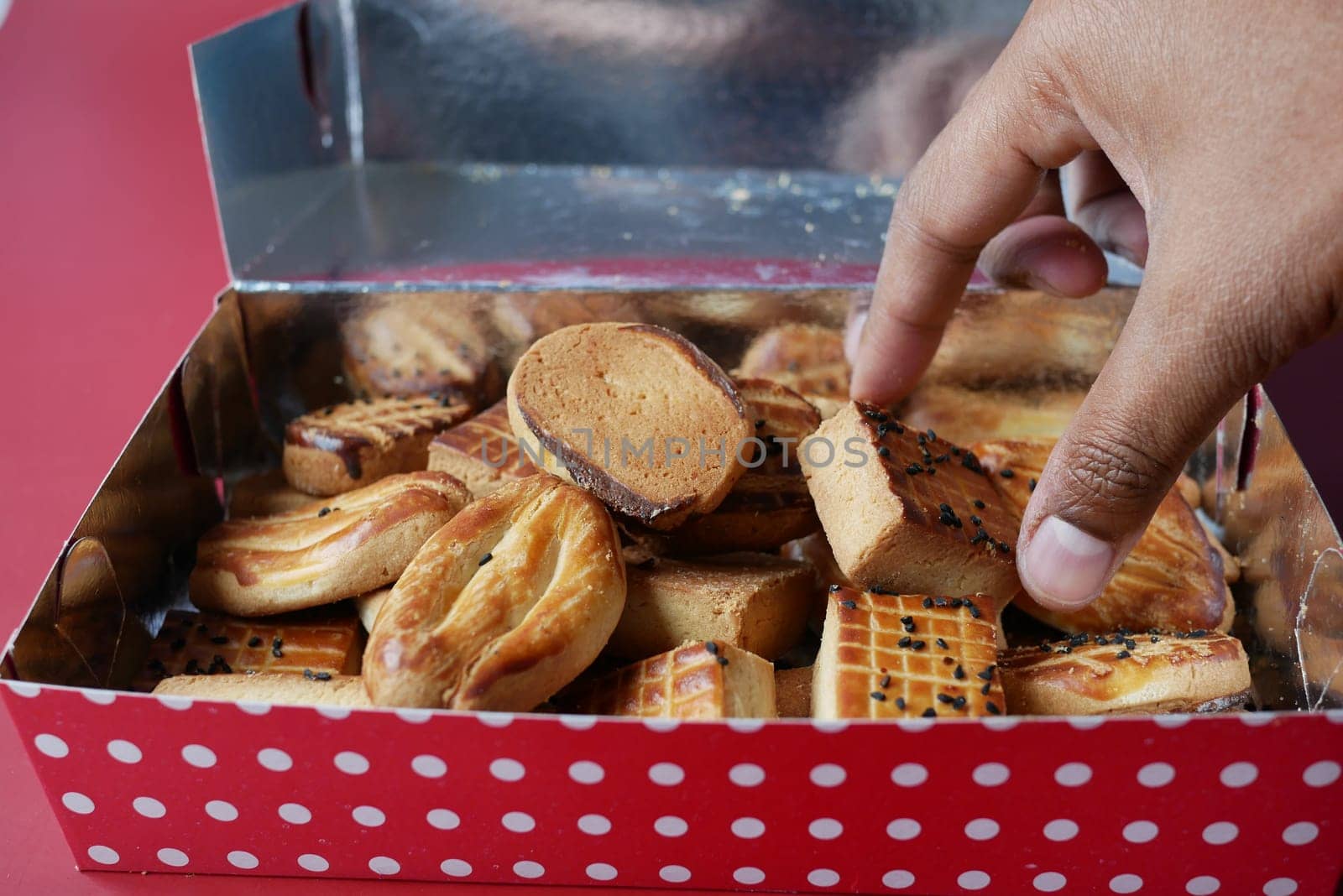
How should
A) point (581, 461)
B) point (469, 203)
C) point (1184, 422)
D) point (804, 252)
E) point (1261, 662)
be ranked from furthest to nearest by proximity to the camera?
point (469, 203) → point (804, 252) → point (1261, 662) → point (581, 461) → point (1184, 422)

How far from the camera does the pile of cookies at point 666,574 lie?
1.42m

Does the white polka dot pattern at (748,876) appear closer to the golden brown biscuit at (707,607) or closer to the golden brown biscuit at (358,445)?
the golden brown biscuit at (707,607)

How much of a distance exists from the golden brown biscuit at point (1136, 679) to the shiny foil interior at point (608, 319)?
0.16 meters

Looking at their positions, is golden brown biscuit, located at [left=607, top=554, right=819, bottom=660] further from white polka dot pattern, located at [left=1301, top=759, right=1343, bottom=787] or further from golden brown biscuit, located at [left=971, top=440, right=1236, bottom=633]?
white polka dot pattern, located at [left=1301, top=759, right=1343, bottom=787]

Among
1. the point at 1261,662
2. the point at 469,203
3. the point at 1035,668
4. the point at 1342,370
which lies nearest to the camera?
the point at 1035,668

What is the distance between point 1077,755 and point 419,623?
0.80 metres

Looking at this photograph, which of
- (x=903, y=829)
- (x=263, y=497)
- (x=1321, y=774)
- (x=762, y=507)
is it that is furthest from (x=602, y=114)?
(x=1321, y=774)

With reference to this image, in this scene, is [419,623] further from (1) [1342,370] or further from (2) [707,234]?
(1) [1342,370]

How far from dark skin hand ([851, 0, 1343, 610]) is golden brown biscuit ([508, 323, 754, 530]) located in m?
0.49

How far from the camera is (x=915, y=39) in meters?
3.02

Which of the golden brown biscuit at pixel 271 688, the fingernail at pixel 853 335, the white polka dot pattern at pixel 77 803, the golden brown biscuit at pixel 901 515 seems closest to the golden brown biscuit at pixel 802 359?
the fingernail at pixel 853 335

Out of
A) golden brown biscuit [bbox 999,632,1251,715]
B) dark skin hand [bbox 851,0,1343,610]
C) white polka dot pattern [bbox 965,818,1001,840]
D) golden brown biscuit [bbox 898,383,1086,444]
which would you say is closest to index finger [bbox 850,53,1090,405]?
dark skin hand [bbox 851,0,1343,610]

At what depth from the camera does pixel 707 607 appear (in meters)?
1.60

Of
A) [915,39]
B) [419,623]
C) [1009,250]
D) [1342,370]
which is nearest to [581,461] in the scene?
[419,623]
